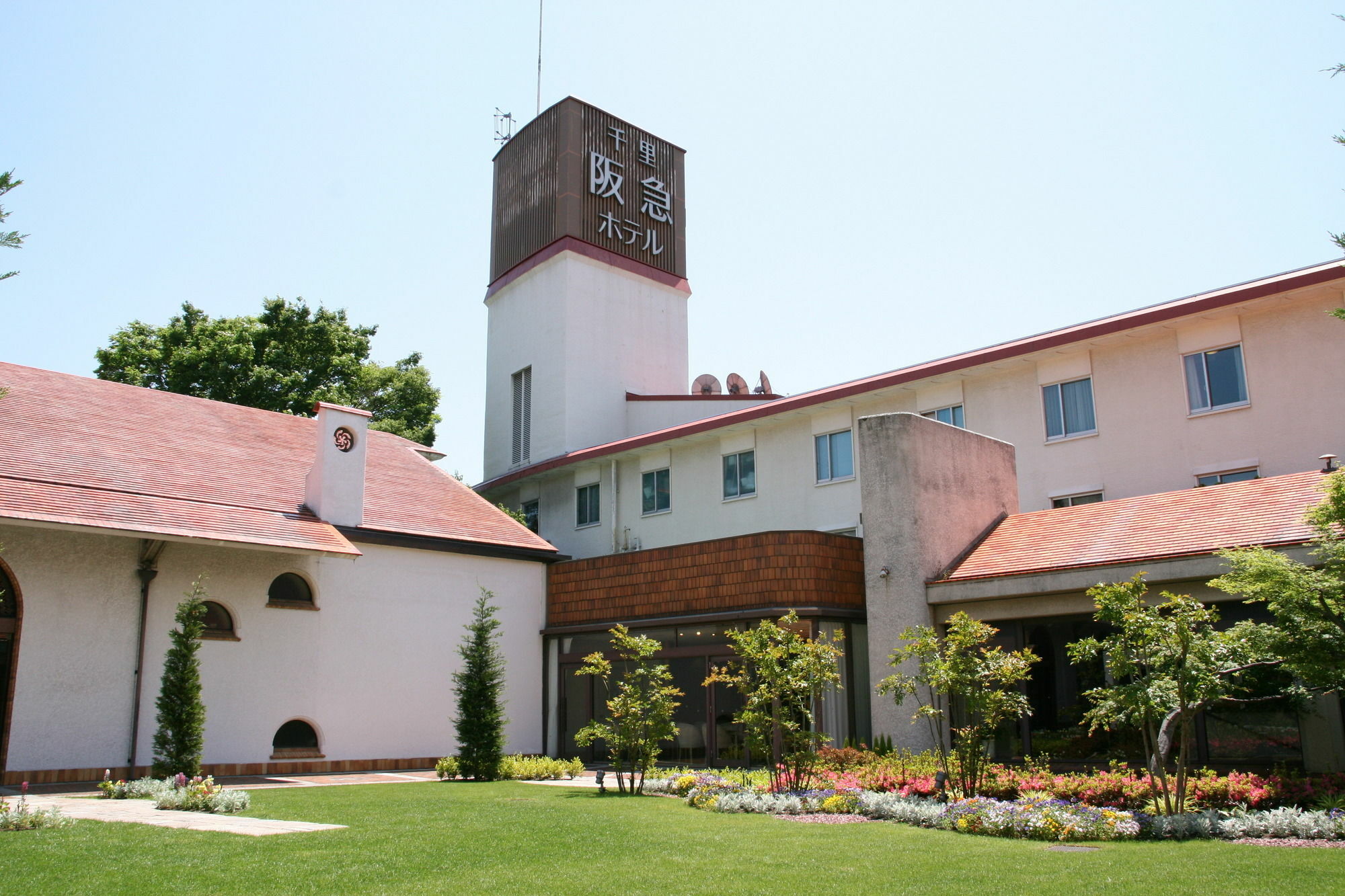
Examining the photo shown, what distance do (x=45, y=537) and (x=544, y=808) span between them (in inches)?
371

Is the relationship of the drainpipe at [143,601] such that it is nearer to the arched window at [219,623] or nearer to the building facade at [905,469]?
the arched window at [219,623]

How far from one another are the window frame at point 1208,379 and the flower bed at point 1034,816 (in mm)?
9273

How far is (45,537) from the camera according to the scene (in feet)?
53.7

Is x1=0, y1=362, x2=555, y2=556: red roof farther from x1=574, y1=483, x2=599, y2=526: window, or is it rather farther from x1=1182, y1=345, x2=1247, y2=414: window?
x1=1182, y1=345, x2=1247, y2=414: window

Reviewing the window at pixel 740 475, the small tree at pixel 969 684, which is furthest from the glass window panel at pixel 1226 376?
the window at pixel 740 475

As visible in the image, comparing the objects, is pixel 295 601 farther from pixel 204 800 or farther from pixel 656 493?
pixel 656 493

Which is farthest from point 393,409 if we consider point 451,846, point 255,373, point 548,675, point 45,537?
point 451,846

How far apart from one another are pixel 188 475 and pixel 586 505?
12.2 meters

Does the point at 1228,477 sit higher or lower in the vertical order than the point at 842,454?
lower

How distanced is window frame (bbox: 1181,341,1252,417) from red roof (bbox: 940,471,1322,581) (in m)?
2.68

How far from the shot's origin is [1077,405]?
20297mm

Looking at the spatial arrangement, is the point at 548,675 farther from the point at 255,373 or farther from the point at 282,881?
the point at 255,373

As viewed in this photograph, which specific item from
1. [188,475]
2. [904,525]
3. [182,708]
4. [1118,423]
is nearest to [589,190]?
[188,475]

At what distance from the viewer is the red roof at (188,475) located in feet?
54.2
